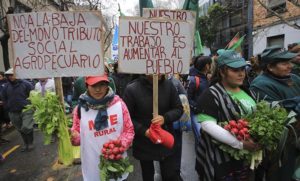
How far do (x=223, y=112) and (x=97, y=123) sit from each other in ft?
3.74

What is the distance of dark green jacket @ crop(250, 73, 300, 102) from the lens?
313 cm

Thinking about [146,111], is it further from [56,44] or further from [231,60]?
[56,44]

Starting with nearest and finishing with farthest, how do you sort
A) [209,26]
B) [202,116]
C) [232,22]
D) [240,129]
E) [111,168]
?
[240,129], [111,168], [202,116], [232,22], [209,26]

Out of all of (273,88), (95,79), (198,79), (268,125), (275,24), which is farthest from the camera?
(275,24)

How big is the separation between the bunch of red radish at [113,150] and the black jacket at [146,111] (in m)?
0.44

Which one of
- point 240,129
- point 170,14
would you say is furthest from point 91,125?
point 170,14

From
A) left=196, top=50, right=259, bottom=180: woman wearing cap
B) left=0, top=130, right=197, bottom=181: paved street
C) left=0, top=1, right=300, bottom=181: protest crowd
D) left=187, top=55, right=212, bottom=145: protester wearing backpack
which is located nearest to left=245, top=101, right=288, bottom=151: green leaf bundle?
left=0, top=1, right=300, bottom=181: protest crowd

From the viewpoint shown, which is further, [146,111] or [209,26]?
[209,26]

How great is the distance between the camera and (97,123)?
3014 millimetres

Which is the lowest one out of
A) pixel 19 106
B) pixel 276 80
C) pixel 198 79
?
pixel 19 106

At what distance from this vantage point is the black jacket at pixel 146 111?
11.1 ft

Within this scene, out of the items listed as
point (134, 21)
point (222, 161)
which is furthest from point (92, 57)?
point (222, 161)

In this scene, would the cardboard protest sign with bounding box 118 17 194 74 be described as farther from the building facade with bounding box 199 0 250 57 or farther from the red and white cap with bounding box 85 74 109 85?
the building facade with bounding box 199 0 250 57

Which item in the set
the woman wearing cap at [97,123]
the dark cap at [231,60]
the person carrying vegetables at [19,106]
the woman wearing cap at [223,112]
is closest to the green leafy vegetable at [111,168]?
the woman wearing cap at [97,123]
